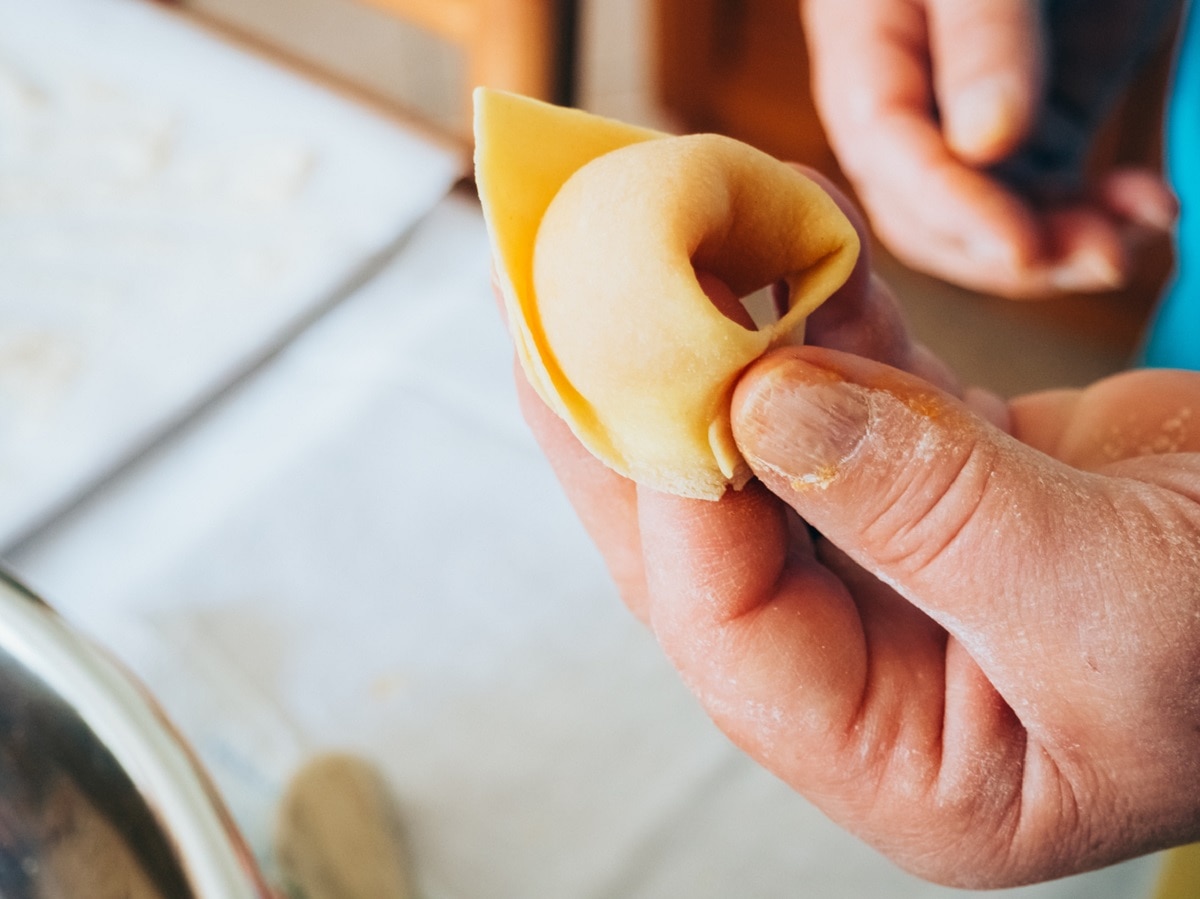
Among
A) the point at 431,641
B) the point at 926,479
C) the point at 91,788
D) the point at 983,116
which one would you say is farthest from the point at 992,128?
the point at 91,788

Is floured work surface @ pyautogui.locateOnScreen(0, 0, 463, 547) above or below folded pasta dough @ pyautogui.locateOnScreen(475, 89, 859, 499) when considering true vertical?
below

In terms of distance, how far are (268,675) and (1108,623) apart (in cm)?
48

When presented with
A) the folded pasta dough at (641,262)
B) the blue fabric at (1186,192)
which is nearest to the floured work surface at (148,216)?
the folded pasta dough at (641,262)

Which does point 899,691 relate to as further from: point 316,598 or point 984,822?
point 316,598

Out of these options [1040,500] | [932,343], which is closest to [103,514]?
[1040,500]

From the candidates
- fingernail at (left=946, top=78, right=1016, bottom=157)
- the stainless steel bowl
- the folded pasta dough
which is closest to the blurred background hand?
fingernail at (left=946, top=78, right=1016, bottom=157)

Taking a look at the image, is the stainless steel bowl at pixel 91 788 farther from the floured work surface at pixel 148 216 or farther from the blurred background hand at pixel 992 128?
the blurred background hand at pixel 992 128

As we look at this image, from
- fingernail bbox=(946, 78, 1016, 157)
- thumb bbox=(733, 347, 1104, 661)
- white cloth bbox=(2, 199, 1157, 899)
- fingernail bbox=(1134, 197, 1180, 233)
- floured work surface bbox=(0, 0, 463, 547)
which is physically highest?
fingernail bbox=(946, 78, 1016, 157)

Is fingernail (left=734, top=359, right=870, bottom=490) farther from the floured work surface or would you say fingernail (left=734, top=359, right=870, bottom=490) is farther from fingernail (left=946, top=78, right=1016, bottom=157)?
the floured work surface

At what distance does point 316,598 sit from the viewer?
660 mm

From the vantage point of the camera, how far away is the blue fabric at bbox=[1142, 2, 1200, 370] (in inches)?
28.0

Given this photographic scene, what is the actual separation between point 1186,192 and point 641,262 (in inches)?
22.3

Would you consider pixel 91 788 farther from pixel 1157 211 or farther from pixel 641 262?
pixel 1157 211

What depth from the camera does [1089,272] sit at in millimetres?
681
